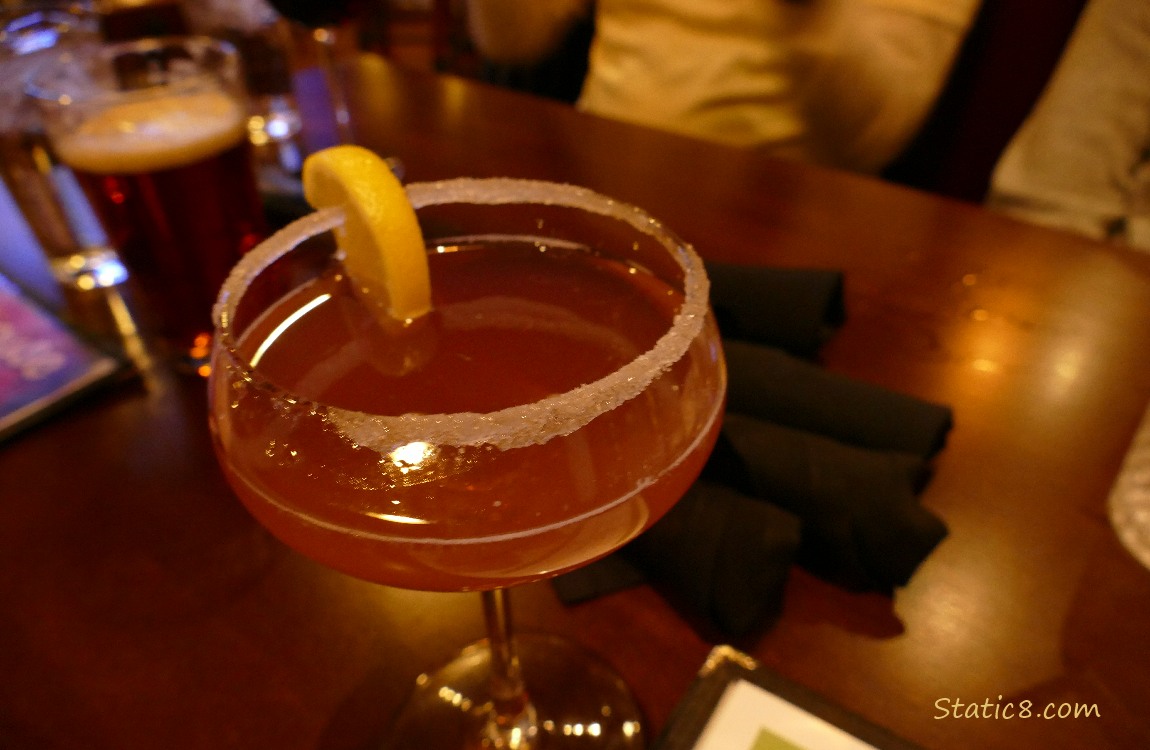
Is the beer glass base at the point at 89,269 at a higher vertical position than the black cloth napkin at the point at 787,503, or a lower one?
lower

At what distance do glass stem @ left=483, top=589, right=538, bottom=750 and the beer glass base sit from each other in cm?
96

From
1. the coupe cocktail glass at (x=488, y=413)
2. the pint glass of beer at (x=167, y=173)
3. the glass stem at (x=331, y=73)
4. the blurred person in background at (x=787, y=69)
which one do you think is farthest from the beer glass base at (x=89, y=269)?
the blurred person in background at (x=787, y=69)

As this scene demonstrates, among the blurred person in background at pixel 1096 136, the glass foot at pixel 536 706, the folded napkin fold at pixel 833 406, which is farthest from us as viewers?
the blurred person in background at pixel 1096 136

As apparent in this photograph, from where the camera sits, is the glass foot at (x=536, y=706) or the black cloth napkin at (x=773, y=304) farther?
the black cloth napkin at (x=773, y=304)

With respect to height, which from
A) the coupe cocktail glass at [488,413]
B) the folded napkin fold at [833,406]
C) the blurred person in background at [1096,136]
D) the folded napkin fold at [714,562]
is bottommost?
the blurred person in background at [1096,136]

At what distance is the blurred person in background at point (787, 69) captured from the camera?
7.11 ft

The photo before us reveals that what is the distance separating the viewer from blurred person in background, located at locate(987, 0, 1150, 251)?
1.94 m

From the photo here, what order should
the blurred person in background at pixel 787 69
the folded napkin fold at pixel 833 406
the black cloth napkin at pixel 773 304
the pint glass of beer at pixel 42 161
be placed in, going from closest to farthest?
the folded napkin fold at pixel 833 406 → the black cloth napkin at pixel 773 304 → the pint glass of beer at pixel 42 161 → the blurred person in background at pixel 787 69

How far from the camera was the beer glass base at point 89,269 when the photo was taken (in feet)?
4.23

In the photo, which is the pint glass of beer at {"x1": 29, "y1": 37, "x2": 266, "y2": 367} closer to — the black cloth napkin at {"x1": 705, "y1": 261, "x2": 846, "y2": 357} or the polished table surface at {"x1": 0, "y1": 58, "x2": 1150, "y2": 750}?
the polished table surface at {"x1": 0, "y1": 58, "x2": 1150, "y2": 750}

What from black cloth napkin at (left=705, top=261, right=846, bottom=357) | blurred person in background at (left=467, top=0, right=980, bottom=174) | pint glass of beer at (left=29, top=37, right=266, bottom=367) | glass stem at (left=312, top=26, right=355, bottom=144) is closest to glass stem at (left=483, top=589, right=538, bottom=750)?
black cloth napkin at (left=705, top=261, right=846, bottom=357)

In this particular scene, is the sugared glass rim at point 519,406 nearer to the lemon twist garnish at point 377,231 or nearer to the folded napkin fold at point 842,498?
the lemon twist garnish at point 377,231

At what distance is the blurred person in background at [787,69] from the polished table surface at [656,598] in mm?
1217

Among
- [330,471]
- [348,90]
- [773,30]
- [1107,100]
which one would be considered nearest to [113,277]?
[348,90]
